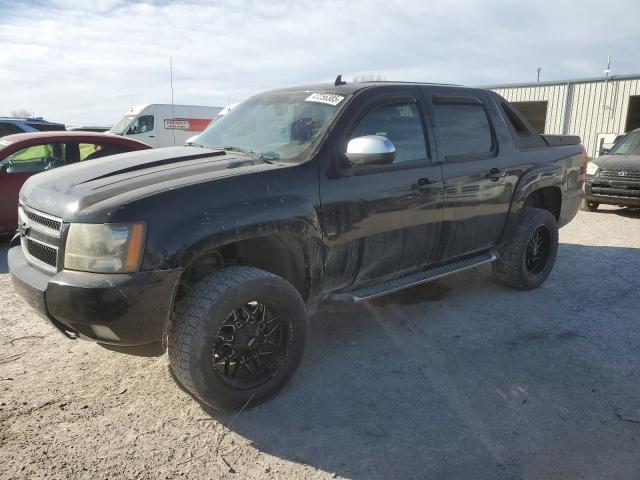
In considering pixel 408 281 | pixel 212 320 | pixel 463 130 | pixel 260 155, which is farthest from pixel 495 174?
pixel 212 320

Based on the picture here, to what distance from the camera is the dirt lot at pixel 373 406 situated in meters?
2.47

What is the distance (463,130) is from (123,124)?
62.7ft

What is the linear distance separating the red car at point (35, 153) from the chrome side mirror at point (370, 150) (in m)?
5.03

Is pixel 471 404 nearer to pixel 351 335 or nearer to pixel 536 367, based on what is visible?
pixel 536 367

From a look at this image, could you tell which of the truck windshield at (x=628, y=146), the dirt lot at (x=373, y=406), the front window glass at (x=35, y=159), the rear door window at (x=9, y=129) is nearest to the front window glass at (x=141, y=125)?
the rear door window at (x=9, y=129)

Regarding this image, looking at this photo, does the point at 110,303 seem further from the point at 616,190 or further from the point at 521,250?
the point at 616,190

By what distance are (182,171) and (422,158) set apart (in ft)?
5.79

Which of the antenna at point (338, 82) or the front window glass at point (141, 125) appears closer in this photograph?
the antenna at point (338, 82)

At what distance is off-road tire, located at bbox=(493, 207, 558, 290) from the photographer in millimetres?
4672

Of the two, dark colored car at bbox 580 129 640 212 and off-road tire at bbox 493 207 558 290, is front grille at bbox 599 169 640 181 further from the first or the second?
off-road tire at bbox 493 207 558 290

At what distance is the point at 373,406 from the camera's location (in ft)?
9.68

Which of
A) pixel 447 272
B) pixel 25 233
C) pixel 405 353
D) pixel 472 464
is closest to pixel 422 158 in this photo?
pixel 447 272

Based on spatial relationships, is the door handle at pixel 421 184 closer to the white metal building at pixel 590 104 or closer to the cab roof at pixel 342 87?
the cab roof at pixel 342 87

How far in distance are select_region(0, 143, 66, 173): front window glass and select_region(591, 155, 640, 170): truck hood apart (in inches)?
359
